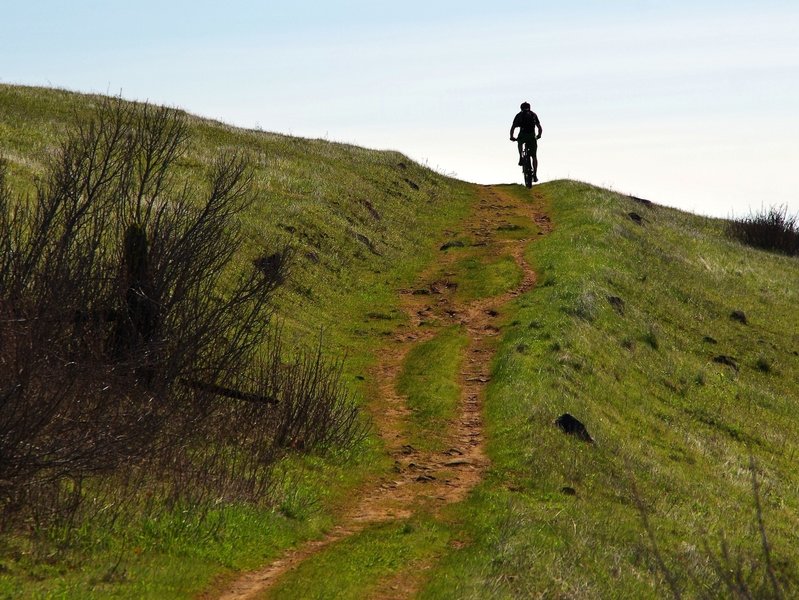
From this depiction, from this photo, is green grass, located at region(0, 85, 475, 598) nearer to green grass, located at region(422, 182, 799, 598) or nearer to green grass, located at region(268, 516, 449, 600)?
green grass, located at region(268, 516, 449, 600)

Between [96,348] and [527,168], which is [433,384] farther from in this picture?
[527,168]

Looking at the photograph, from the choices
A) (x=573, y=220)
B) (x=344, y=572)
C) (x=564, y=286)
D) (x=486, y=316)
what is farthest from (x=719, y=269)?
(x=344, y=572)

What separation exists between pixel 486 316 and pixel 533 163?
2017 cm

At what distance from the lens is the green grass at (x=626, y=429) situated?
1238 cm

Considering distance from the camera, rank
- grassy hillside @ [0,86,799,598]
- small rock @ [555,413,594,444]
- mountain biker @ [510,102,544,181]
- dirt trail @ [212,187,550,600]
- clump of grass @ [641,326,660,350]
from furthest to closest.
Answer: mountain biker @ [510,102,544,181]
clump of grass @ [641,326,660,350]
small rock @ [555,413,594,444]
dirt trail @ [212,187,550,600]
grassy hillside @ [0,86,799,598]

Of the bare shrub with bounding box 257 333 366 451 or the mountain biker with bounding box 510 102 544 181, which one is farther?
the mountain biker with bounding box 510 102 544 181

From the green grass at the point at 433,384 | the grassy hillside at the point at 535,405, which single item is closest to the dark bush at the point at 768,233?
the grassy hillside at the point at 535,405

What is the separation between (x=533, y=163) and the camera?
44125mm

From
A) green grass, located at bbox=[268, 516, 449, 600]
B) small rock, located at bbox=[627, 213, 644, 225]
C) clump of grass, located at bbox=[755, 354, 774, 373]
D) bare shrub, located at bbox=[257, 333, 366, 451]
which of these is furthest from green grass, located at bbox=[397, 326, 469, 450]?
small rock, located at bbox=[627, 213, 644, 225]

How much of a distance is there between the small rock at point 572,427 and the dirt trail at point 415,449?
143 cm

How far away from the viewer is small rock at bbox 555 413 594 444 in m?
17.2

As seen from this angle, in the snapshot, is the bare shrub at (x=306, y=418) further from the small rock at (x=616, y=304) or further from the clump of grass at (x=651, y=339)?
the small rock at (x=616, y=304)

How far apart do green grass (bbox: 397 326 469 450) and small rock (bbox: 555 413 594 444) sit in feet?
6.66

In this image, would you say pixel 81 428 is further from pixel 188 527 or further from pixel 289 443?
pixel 289 443
